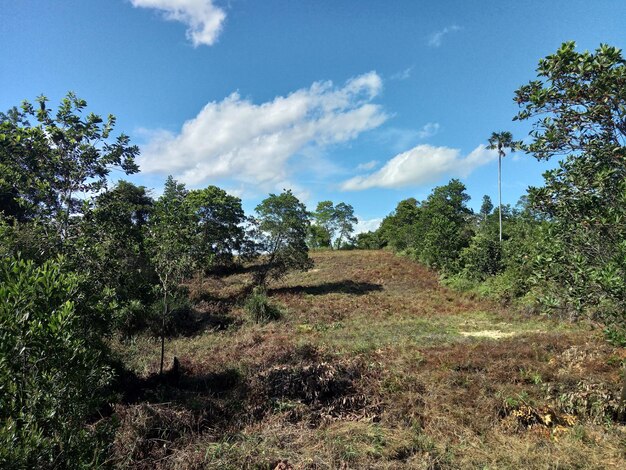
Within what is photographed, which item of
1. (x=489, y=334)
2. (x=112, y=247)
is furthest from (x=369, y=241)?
(x=112, y=247)

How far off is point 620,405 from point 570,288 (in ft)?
10.2

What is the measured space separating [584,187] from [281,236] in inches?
828

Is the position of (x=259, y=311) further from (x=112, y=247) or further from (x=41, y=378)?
(x=41, y=378)

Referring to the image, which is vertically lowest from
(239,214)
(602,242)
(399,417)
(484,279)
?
(399,417)

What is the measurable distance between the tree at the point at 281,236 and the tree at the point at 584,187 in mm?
19824

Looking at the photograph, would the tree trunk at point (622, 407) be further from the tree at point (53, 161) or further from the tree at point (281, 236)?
the tree at point (281, 236)

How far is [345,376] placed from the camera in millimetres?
9008

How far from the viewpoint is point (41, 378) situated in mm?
3316

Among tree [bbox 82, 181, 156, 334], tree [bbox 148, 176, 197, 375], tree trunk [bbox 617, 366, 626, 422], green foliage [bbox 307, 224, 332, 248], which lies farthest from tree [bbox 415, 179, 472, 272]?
green foliage [bbox 307, 224, 332, 248]

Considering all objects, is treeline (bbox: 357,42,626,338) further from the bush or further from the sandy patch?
the bush

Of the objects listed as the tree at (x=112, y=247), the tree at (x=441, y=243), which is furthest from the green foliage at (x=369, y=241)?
the tree at (x=112, y=247)

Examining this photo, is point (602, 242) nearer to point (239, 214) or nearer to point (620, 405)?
point (620, 405)

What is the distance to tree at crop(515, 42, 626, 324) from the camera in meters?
5.26

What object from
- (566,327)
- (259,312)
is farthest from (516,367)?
(259,312)
